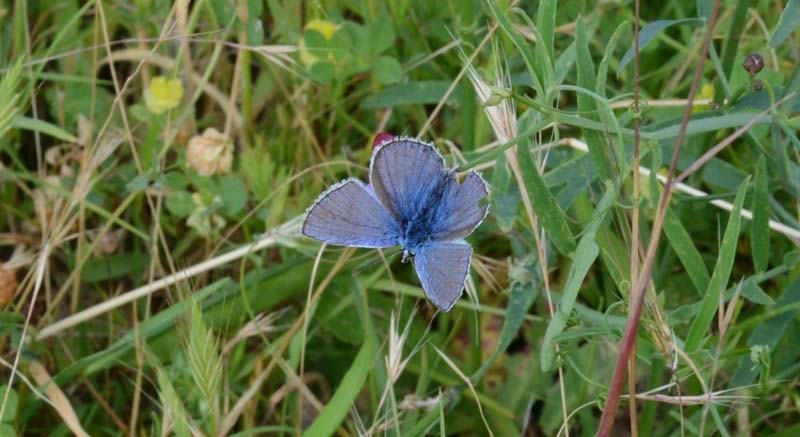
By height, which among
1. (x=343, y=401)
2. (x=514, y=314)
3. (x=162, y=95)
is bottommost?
(x=343, y=401)

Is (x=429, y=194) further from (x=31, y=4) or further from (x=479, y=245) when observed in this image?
(x=31, y=4)

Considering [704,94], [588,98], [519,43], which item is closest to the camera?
[519,43]

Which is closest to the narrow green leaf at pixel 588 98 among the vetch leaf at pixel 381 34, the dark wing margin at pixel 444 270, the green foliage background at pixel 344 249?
the green foliage background at pixel 344 249

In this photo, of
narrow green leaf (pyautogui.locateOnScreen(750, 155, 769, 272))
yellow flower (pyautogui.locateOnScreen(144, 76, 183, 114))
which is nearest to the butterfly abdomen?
narrow green leaf (pyautogui.locateOnScreen(750, 155, 769, 272))

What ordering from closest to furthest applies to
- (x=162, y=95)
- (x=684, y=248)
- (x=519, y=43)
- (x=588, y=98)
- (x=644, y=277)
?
(x=644, y=277) → (x=519, y=43) → (x=588, y=98) → (x=684, y=248) → (x=162, y=95)

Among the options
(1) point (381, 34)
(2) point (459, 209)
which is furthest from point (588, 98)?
(1) point (381, 34)

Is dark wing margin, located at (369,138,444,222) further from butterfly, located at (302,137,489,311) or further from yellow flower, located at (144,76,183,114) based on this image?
yellow flower, located at (144,76,183,114)

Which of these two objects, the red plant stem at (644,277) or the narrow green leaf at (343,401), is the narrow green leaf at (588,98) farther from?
the narrow green leaf at (343,401)

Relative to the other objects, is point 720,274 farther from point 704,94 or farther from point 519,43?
point 704,94

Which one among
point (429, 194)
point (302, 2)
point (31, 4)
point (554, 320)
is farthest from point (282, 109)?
point (554, 320)

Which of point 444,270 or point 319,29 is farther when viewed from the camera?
point 319,29
